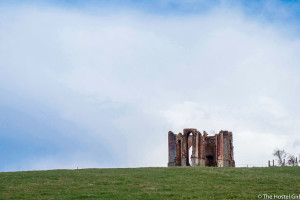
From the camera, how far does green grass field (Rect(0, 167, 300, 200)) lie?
22125 mm

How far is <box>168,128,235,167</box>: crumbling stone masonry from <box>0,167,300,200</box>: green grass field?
2205 cm

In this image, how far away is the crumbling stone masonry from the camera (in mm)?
54812

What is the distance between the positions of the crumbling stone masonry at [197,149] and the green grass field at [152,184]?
72.3 ft

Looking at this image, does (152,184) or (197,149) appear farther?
(197,149)

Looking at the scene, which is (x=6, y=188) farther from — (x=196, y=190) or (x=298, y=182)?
(x=298, y=182)

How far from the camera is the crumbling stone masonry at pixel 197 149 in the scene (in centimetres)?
5481

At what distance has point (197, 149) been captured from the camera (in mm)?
54844

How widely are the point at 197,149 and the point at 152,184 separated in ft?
98.4

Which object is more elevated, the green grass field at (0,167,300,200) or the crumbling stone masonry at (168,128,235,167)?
the crumbling stone masonry at (168,128,235,167)

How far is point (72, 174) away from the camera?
3067cm

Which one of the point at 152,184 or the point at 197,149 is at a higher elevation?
the point at 197,149

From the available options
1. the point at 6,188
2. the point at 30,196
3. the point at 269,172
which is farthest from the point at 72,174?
the point at 269,172

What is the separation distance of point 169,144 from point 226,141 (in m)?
7.01

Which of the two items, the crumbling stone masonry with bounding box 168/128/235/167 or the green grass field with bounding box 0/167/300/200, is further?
the crumbling stone masonry with bounding box 168/128/235/167
